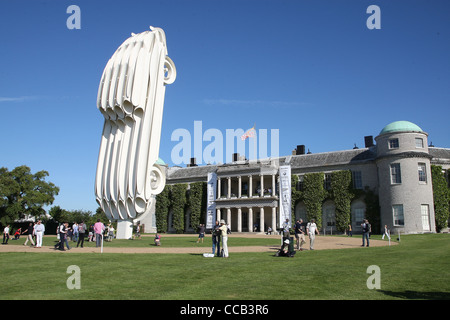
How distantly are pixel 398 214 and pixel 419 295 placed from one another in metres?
39.4

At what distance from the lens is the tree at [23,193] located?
178 ft

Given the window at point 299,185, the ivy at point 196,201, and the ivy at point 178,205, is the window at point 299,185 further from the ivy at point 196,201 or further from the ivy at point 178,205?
the ivy at point 178,205

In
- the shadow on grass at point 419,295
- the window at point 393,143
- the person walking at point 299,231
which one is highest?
the window at point 393,143

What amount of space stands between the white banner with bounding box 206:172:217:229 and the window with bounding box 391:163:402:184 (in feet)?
85.8

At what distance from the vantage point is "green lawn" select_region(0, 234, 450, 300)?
30.1 feet

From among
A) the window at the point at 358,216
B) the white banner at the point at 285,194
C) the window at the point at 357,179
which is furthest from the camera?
the white banner at the point at 285,194

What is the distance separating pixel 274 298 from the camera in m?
8.73

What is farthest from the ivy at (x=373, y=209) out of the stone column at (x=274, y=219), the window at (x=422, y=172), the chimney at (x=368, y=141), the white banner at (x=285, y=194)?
the stone column at (x=274, y=219)

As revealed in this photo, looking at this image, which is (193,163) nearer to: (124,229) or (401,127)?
(124,229)

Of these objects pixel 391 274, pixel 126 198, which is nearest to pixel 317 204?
pixel 126 198

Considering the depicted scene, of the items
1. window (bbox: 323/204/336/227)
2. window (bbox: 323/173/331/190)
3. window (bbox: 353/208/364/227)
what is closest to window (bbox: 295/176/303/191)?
window (bbox: 323/173/331/190)

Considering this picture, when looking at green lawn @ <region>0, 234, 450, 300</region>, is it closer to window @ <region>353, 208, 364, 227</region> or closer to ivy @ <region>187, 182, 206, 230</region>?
window @ <region>353, 208, 364, 227</region>

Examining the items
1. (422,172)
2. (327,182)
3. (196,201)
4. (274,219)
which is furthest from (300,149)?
(422,172)

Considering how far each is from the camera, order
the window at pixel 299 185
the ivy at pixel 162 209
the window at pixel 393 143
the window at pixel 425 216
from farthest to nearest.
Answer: the ivy at pixel 162 209 < the window at pixel 299 185 < the window at pixel 393 143 < the window at pixel 425 216
